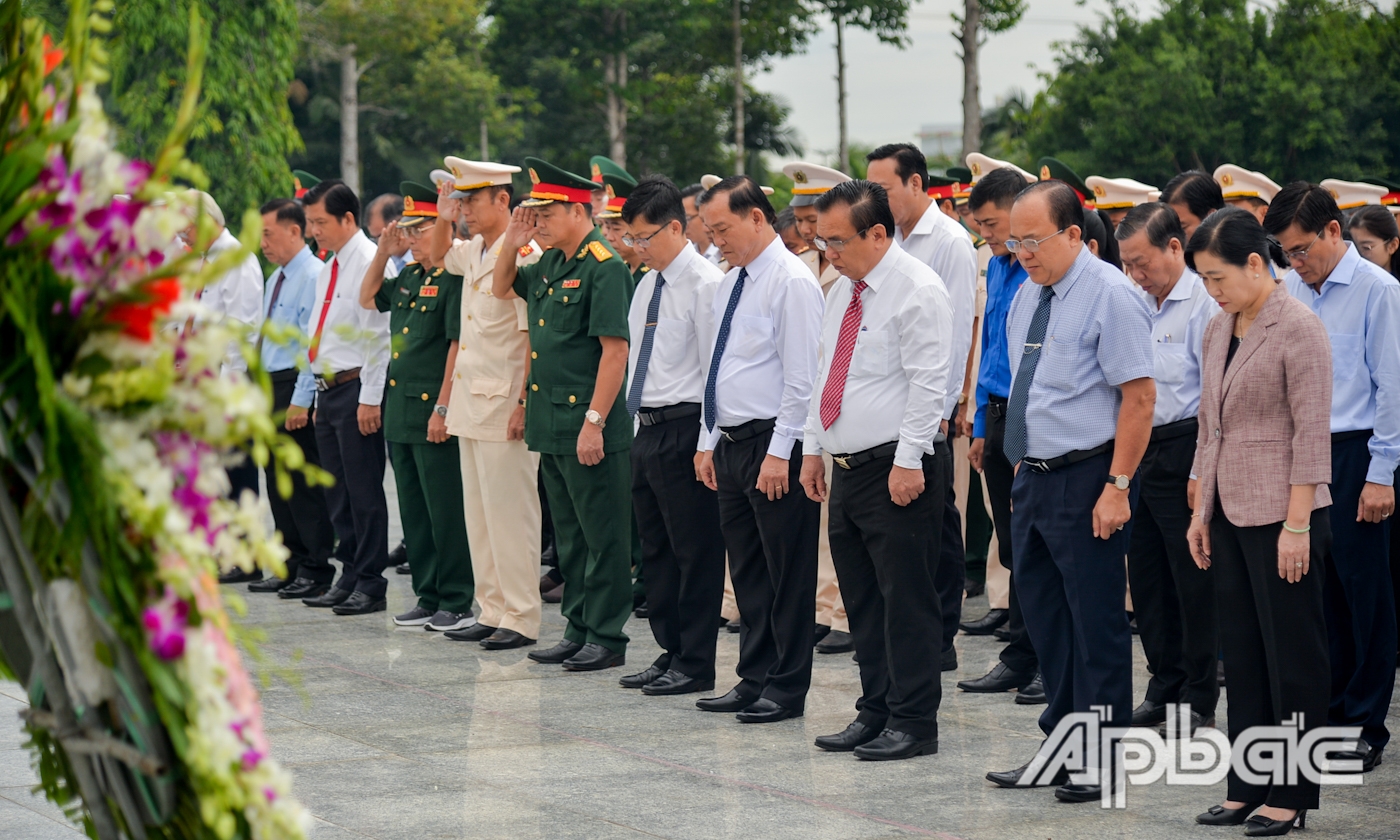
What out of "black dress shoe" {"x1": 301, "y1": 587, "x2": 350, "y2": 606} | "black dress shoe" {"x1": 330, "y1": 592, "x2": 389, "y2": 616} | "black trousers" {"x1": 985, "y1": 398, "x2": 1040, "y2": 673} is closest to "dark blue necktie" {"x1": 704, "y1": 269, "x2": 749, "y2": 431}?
"black trousers" {"x1": 985, "y1": 398, "x2": 1040, "y2": 673}

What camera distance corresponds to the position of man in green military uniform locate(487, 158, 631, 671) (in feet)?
22.5

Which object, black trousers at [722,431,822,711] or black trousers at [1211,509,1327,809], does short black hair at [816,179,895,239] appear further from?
black trousers at [1211,509,1327,809]

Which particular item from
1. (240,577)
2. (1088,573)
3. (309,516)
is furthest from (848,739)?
(240,577)

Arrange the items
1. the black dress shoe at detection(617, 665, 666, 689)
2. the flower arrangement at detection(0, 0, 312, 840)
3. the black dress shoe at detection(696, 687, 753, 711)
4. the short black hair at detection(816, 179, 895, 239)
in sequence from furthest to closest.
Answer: the black dress shoe at detection(617, 665, 666, 689) < the black dress shoe at detection(696, 687, 753, 711) < the short black hair at detection(816, 179, 895, 239) < the flower arrangement at detection(0, 0, 312, 840)

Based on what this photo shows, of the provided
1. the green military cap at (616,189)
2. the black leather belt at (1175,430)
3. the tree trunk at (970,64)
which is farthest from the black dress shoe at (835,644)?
the tree trunk at (970,64)

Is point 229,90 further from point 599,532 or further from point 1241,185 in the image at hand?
point 1241,185

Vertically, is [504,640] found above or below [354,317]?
below

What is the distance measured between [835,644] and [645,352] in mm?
1787

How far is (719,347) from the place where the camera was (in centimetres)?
623

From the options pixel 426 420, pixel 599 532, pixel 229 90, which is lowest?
pixel 599 532

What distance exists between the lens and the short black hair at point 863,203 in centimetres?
541

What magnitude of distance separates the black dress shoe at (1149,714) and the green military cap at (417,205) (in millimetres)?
4282

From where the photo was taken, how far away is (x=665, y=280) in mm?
6633

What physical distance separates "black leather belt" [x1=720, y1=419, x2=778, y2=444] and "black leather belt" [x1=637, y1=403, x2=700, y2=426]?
455mm
